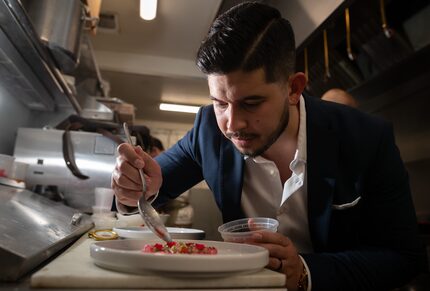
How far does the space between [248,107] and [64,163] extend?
149 cm

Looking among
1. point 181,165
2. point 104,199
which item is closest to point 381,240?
point 181,165

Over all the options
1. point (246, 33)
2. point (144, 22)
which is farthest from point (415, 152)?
point (144, 22)

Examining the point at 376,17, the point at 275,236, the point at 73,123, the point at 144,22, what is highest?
the point at 144,22

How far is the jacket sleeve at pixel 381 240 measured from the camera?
0.84 meters

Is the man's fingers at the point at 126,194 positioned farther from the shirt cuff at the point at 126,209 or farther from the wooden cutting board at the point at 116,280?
the wooden cutting board at the point at 116,280

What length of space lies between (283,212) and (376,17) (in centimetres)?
189

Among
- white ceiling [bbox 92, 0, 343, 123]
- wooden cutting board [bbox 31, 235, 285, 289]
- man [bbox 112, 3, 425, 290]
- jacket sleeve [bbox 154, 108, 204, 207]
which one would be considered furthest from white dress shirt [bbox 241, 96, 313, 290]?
white ceiling [bbox 92, 0, 343, 123]

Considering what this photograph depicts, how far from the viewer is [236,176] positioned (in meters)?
1.13

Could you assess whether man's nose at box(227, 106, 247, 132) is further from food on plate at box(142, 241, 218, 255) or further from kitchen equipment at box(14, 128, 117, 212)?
kitchen equipment at box(14, 128, 117, 212)

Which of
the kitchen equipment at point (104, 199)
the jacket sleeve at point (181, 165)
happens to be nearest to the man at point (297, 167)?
the jacket sleeve at point (181, 165)

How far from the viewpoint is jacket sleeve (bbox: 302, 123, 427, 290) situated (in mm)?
844

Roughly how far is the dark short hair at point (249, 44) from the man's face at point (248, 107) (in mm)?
27

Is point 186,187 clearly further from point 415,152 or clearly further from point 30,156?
point 415,152

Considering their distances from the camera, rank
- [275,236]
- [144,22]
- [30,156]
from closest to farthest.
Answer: [275,236] < [30,156] < [144,22]
